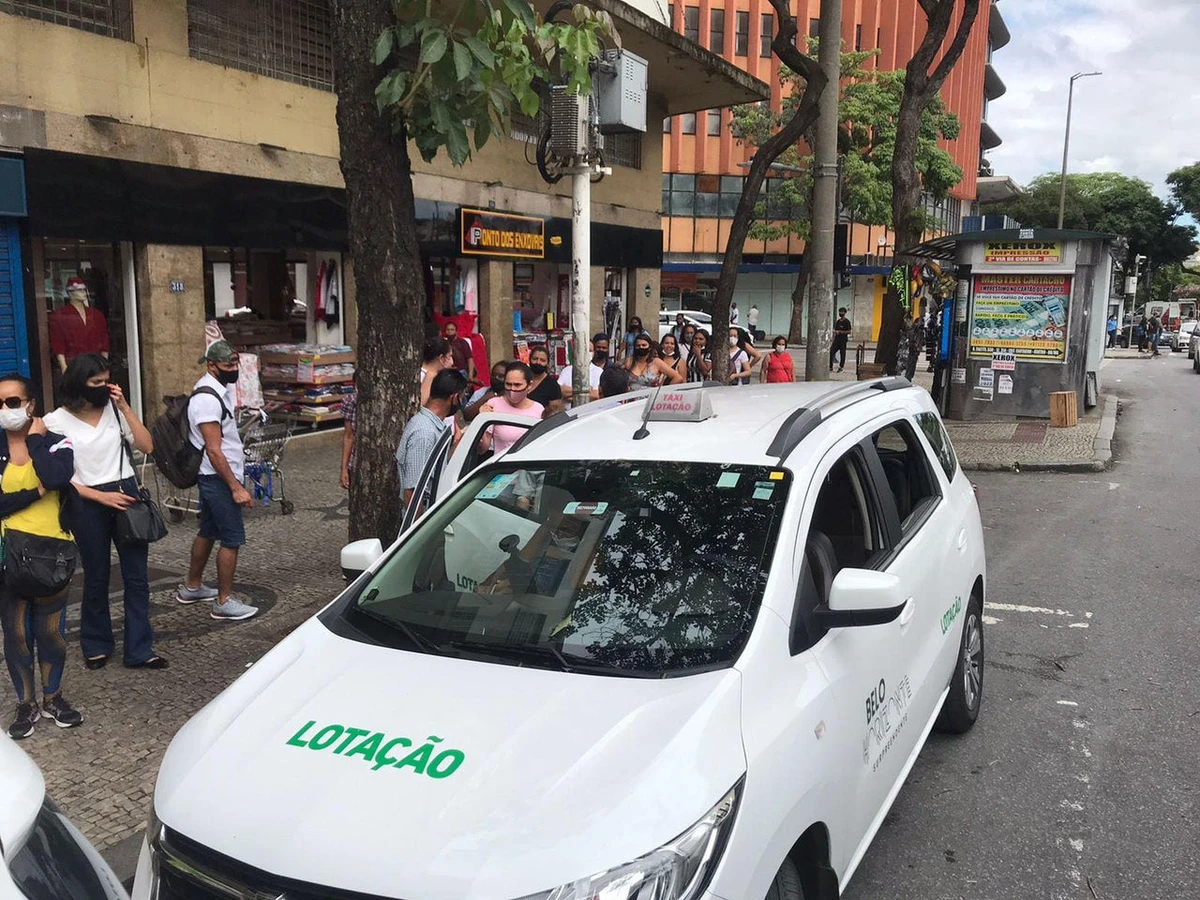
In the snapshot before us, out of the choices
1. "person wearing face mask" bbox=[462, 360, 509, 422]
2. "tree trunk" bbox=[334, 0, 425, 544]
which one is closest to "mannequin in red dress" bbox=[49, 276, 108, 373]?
"person wearing face mask" bbox=[462, 360, 509, 422]

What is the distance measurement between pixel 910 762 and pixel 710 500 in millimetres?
1465

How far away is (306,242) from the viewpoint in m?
12.3

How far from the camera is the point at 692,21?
44906mm

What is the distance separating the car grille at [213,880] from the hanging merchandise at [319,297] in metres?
11.3

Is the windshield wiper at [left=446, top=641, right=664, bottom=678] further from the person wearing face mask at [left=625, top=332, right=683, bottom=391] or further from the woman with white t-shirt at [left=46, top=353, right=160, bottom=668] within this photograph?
the person wearing face mask at [left=625, top=332, right=683, bottom=391]

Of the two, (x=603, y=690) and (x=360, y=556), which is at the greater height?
(x=360, y=556)

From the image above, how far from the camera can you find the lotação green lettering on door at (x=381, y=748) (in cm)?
244

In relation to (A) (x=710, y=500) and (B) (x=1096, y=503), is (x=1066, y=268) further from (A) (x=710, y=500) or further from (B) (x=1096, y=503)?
(A) (x=710, y=500)

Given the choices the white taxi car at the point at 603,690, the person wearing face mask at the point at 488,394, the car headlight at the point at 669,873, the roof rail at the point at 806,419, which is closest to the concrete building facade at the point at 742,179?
the person wearing face mask at the point at 488,394

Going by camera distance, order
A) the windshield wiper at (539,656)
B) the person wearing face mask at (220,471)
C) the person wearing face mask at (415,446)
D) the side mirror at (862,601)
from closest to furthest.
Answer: the windshield wiper at (539,656) → the side mirror at (862,601) → the person wearing face mask at (415,446) → the person wearing face mask at (220,471)

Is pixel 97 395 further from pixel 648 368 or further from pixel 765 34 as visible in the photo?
pixel 765 34

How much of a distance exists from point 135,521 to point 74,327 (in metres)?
5.67

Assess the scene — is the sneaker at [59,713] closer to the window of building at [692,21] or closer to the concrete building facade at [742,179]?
the concrete building facade at [742,179]

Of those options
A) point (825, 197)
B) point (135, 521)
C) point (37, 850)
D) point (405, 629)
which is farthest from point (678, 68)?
point (37, 850)
